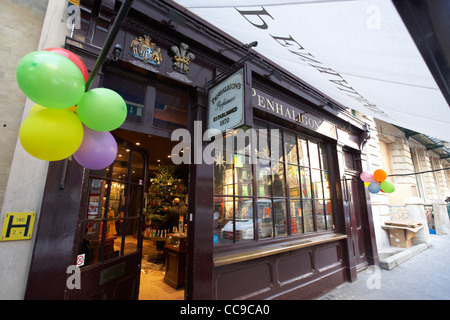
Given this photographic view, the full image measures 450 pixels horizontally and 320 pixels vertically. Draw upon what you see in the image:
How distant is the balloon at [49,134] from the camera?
1.27 meters

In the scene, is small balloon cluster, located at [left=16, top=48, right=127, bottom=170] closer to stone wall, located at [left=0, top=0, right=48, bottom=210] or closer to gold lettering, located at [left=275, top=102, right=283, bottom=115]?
stone wall, located at [left=0, top=0, right=48, bottom=210]

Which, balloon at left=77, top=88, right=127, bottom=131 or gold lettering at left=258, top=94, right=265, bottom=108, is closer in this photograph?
balloon at left=77, top=88, right=127, bottom=131

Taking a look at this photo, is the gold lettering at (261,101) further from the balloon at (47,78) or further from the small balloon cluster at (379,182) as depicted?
the small balloon cluster at (379,182)

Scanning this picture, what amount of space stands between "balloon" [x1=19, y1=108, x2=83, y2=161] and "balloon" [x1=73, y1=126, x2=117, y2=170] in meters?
0.17

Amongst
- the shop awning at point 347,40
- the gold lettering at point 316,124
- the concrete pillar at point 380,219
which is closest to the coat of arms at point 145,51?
the shop awning at point 347,40

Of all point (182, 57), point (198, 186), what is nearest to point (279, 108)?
point (182, 57)

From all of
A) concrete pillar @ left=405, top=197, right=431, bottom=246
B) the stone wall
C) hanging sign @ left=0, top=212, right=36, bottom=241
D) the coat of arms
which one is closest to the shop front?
the coat of arms

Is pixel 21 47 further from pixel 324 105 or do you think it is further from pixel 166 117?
pixel 324 105

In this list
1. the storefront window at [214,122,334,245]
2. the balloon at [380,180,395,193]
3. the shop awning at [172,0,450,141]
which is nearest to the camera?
the shop awning at [172,0,450,141]

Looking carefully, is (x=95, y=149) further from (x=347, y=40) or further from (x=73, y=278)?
(x=347, y=40)

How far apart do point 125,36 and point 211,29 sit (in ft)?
4.89

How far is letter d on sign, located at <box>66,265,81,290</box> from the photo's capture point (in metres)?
2.02

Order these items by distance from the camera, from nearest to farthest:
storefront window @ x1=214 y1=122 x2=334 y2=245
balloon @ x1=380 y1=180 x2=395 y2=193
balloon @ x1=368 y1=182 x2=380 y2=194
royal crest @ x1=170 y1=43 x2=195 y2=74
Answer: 1. royal crest @ x1=170 y1=43 x2=195 y2=74
2. storefront window @ x1=214 y1=122 x2=334 y2=245
3. balloon @ x1=380 y1=180 x2=395 y2=193
4. balloon @ x1=368 y1=182 x2=380 y2=194

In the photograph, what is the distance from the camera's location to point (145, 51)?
2807 millimetres
